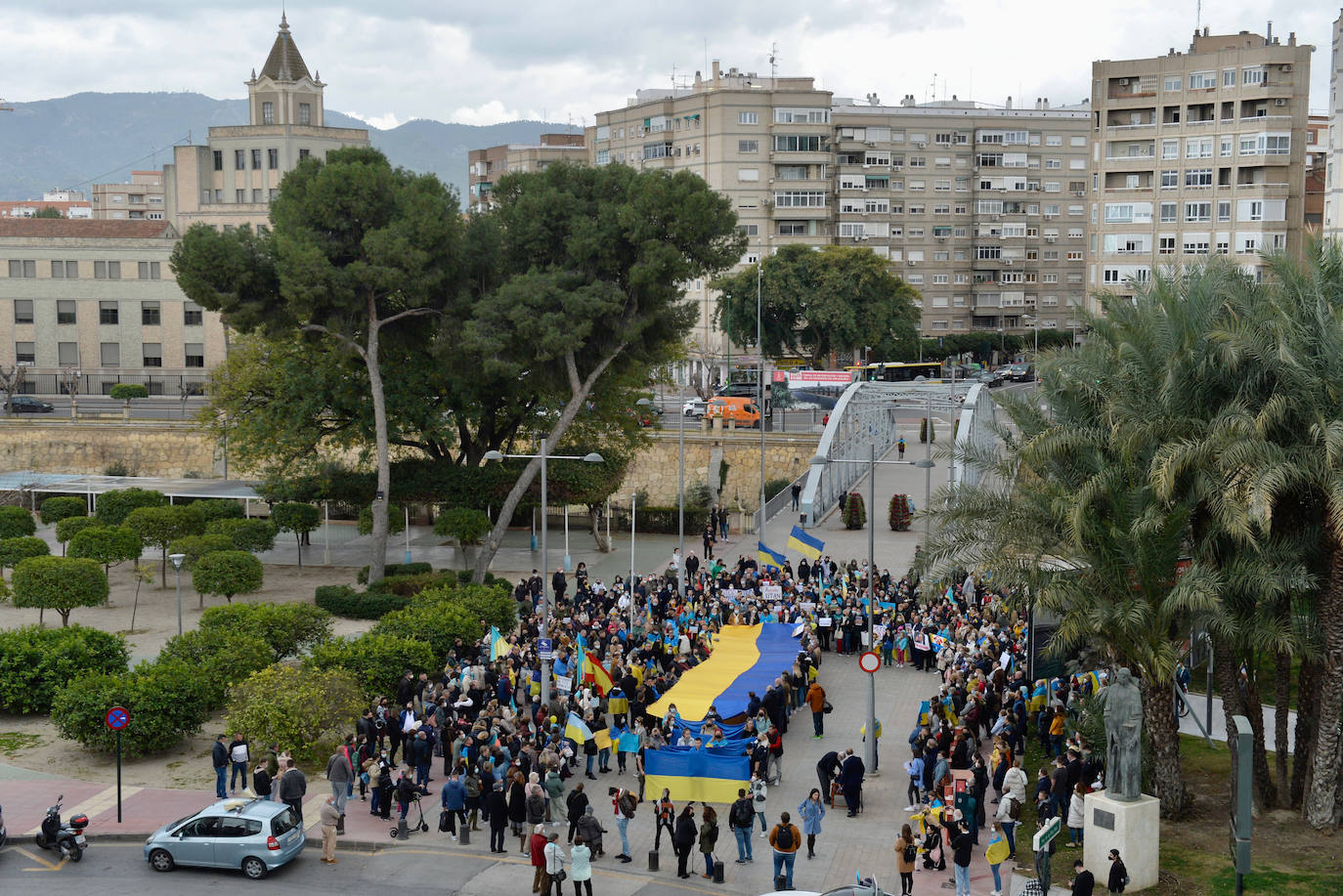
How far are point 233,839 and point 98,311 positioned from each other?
75.8 meters

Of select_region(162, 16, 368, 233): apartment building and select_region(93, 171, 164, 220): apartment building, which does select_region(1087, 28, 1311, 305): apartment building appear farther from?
select_region(93, 171, 164, 220): apartment building

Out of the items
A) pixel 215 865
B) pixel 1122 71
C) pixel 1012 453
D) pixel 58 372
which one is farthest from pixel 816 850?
pixel 58 372

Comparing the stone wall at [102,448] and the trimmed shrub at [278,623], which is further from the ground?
the stone wall at [102,448]

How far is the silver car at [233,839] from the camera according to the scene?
18547mm

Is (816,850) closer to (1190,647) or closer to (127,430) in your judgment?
(1190,647)

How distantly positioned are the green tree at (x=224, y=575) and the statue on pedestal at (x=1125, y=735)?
26120 millimetres

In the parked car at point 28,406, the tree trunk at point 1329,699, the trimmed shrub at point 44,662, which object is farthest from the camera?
the parked car at point 28,406

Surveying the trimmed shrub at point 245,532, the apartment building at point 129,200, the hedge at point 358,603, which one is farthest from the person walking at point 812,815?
the apartment building at point 129,200

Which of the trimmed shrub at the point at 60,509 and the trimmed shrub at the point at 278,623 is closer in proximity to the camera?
the trimmed shrub at the point at 278,623

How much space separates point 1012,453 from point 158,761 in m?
17.2

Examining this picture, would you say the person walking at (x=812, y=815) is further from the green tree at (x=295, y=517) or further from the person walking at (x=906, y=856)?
the green tree at (x=295, y=517)

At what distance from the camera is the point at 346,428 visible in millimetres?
44125

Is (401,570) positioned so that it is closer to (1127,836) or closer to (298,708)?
(298,708)

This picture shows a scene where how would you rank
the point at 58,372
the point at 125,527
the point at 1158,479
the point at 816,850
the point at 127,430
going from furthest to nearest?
1. the point at 58,372
2. the point at 127,430
3. the point at 125,527
4. the point at 816,850
5. the point at 1158,479
